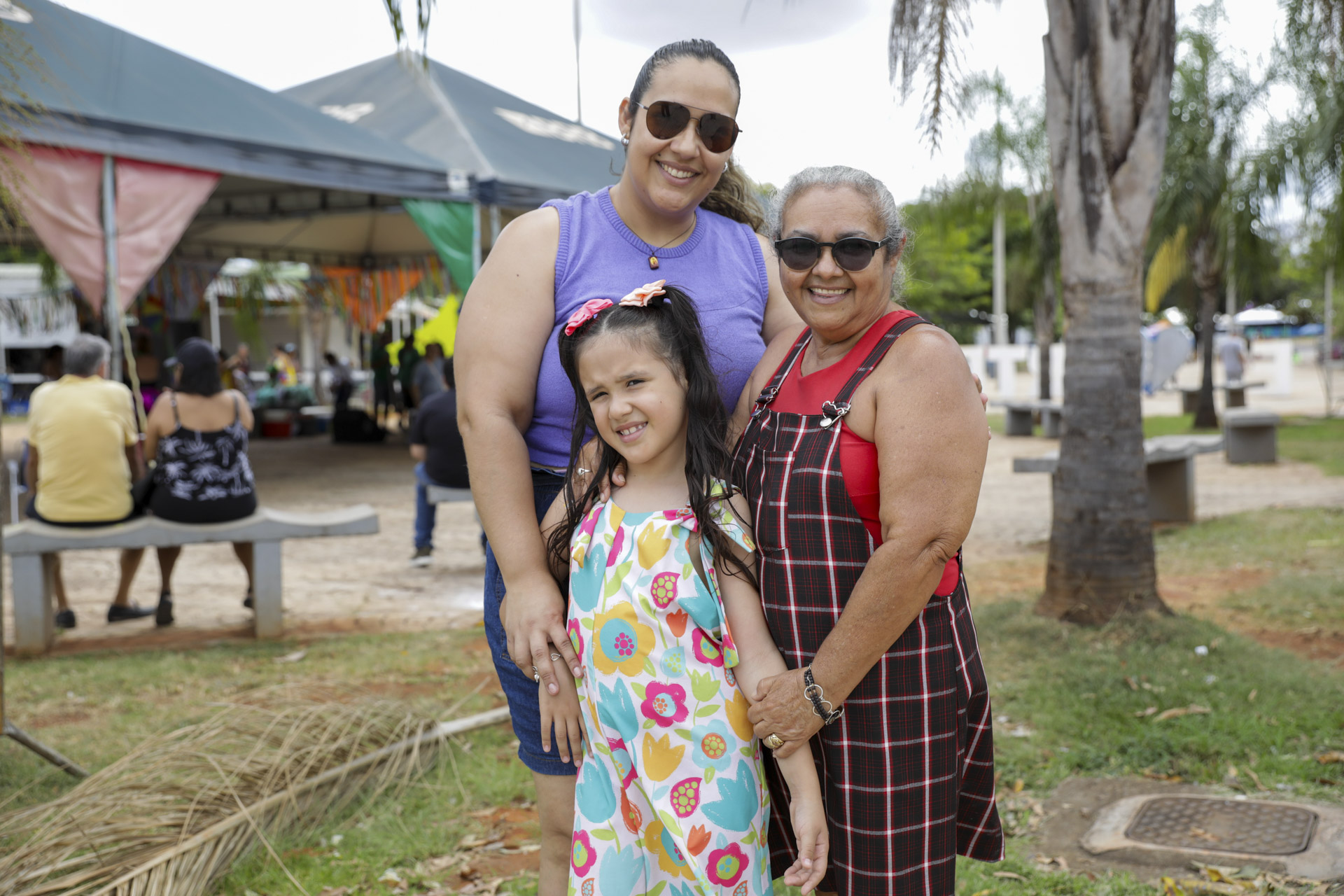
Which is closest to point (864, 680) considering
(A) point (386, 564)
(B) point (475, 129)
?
(A) point (386, 564)

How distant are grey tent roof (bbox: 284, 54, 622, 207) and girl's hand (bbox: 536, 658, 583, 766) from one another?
33.9ft

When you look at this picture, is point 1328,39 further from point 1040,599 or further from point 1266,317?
point 1266,317

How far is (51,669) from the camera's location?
527cm

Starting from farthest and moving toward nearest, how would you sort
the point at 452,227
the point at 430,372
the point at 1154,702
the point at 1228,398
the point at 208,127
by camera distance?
the point at 1228,398, the point at 430,372, the point at 452,227, the point at 208,127, the point at 1154,702

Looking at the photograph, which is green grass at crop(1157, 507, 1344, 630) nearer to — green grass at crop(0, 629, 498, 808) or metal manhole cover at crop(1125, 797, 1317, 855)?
metal manhole cover at crop(1125, 797, 1317, 855)

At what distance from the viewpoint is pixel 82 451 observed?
588cm

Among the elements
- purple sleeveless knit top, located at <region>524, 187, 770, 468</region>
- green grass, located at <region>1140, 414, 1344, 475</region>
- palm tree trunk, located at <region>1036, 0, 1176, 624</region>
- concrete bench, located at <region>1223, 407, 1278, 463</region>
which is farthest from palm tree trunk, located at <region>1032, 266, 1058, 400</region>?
purple sleeveless knit top, located at <region>524, 187, 770, 468</region>

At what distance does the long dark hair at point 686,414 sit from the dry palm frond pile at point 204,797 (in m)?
1.68

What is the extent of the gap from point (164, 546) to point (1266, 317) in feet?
159

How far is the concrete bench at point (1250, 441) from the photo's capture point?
473 inches

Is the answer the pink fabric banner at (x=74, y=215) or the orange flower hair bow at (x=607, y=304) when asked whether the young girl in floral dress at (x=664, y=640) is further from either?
the pink fabric banner at (x=74, y=215)

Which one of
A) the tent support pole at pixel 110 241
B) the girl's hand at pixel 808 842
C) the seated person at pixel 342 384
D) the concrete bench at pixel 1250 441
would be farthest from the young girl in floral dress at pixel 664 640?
the seated person at pixel 342 384

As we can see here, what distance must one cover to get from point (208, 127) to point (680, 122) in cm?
883

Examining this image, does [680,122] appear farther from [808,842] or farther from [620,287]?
[808,842]
